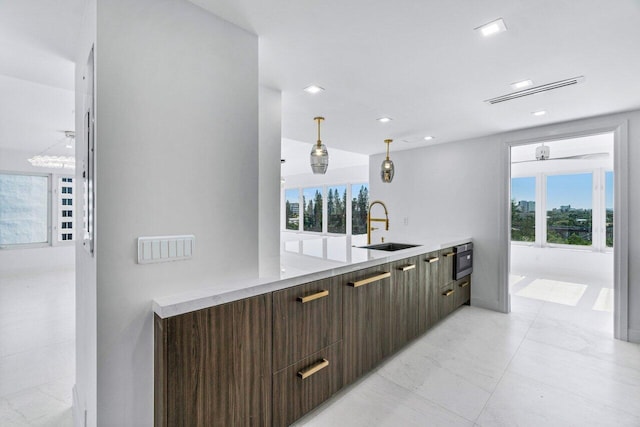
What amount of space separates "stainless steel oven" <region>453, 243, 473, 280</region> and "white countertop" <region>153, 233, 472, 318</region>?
63 centimetres

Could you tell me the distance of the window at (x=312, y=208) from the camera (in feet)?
26.4

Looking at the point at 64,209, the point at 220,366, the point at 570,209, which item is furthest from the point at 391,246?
the point at 64,209

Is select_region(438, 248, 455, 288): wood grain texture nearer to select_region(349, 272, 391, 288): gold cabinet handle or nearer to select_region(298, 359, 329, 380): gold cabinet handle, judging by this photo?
select_region(349, 272, 391, 288): gold cabinet handle

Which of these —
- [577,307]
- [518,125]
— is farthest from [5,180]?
[577,307]

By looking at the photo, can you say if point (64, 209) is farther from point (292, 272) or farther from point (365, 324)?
point (365, 324)

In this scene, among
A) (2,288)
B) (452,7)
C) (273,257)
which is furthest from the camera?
(2,288)

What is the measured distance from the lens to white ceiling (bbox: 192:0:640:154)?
147 centimetres

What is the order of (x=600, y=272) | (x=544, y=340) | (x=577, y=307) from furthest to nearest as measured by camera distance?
(x=600, y=272) → (x=577, y=307) → (x=544, y=340)

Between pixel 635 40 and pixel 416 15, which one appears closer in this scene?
pixel 416 15

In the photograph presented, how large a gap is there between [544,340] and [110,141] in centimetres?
390

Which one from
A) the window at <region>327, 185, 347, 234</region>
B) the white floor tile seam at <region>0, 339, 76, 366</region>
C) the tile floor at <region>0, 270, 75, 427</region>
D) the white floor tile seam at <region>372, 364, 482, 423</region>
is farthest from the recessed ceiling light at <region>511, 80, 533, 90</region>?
the window at <region>327, 185, 347, 234</region>

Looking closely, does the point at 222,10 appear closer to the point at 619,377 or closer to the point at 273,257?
the point at 273,257

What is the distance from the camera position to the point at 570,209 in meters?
5.99

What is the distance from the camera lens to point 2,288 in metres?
4.76
